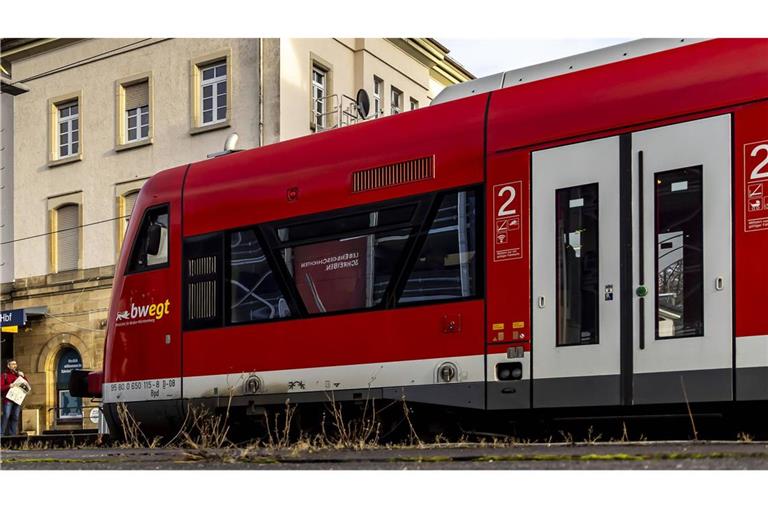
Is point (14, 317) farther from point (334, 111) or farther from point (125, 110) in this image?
point (334, 111)

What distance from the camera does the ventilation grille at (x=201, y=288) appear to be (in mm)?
11570

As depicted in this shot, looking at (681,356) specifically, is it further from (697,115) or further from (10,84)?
(10,84)

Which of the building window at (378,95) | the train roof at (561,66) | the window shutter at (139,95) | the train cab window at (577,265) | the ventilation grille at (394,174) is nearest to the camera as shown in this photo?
the train cab window at (577,265)

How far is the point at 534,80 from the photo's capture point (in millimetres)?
9766

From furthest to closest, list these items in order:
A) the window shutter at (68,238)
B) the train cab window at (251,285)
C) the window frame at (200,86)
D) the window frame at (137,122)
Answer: the window shutter at (68,238) < the window frame at (137,122) < the window frame at (200,86) < the train cab window at (251,285)

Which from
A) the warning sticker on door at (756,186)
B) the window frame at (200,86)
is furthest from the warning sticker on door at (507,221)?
the window frame at (200,86)

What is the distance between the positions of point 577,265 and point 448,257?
47.0 inches

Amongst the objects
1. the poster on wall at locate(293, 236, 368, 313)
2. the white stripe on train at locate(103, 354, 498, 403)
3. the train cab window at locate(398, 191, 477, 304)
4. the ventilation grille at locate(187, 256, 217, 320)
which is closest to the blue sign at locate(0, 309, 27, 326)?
the white stripe on train at locate(103, 354, 498, 403)

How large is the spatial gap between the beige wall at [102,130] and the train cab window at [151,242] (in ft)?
27.8

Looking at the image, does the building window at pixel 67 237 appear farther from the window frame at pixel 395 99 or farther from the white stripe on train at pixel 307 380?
the white stripe on train at pixel 307 380

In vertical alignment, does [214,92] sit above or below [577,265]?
above

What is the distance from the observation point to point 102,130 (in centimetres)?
2283

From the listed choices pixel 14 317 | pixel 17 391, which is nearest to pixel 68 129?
pixel 14 317
